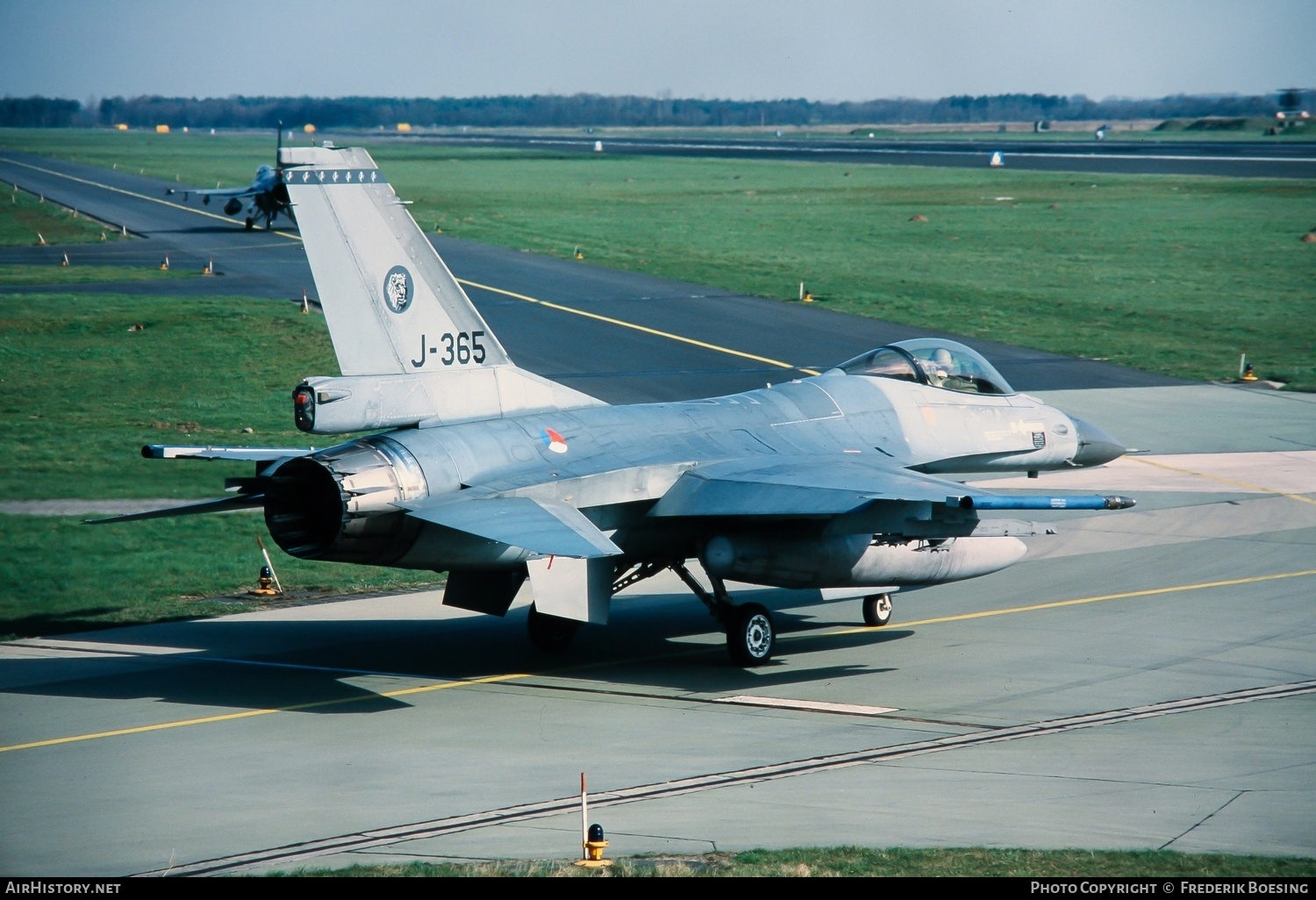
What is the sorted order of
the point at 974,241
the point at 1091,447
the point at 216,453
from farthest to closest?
1. the point at 974,241
2. the point at 1091,447
3. the point at 216,453

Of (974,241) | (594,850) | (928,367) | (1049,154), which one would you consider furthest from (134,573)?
(1049,154)

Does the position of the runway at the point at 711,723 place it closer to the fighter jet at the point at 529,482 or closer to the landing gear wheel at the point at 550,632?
the landing gear wheel at the point at 550,632

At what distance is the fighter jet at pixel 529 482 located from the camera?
1545cm

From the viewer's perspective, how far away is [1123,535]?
24.5 m

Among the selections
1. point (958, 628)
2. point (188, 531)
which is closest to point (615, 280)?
point (188, 531)

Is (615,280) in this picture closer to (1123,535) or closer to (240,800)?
(1123,535)

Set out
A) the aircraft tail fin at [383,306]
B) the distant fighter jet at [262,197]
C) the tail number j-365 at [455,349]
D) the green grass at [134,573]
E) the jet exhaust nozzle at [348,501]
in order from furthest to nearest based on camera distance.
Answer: the distant fighter jet at [262,197] < the green grass at [134,573] < the tail number j-365 at [455,349] < the aircraft tail fin at [383,306] < the jet exhaust nozzle at [348,501]

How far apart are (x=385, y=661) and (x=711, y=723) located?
488cm

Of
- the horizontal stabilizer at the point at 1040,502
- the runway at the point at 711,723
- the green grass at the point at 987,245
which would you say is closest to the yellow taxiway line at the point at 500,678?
the runway at the point at 711,723

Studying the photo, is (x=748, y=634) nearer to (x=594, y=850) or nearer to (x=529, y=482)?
(x=529, y=482)

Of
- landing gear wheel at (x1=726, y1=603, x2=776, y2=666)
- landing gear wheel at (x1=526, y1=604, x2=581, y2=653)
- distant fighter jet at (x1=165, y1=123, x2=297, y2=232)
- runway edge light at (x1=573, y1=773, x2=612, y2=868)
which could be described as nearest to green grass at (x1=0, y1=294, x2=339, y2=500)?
landing gear wheel at (x1=526, y1=604, x2=581, y2=653)

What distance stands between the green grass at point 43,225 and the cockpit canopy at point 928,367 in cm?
5939

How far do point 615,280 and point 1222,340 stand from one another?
78.4ft

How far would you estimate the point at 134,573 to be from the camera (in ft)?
70.7
